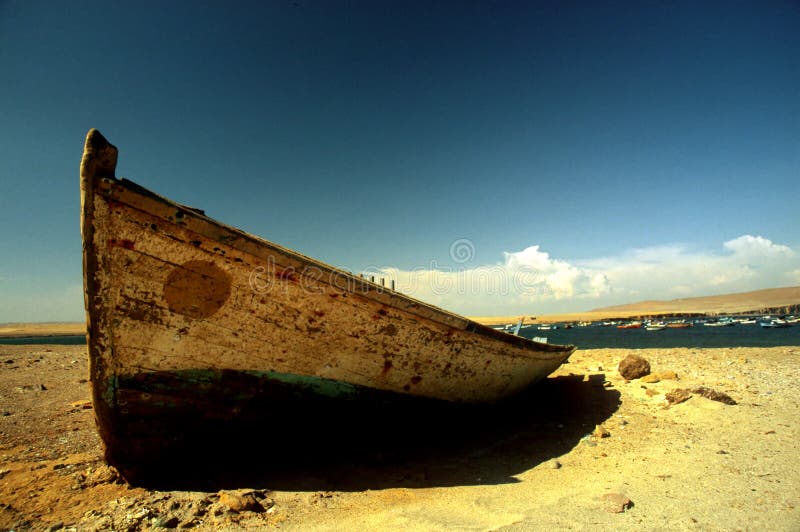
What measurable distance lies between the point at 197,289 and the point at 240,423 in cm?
131

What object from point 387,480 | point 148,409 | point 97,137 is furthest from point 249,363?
point 97,137

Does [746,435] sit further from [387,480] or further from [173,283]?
[173,283]

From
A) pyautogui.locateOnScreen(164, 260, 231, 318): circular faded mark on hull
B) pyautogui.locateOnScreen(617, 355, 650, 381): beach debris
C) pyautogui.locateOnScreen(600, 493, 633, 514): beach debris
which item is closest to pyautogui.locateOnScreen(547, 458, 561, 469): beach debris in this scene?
pyautogui.locateOnScreen(600, 493, 633, 514): beach debris

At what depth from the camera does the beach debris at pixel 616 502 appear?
8.22 ft

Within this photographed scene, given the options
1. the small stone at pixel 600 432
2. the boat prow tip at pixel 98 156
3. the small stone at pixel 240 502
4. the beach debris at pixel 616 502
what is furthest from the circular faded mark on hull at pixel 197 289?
the small stone at pixel 600 432

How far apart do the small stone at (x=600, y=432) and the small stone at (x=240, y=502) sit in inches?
150

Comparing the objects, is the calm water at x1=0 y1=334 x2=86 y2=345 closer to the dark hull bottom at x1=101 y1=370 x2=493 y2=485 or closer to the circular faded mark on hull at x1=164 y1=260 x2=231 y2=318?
the dark hull bottom at x1=101 y1=370 x2=493 y2=485

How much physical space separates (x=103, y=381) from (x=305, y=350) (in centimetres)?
153

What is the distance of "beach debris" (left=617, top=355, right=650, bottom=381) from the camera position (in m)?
6.32

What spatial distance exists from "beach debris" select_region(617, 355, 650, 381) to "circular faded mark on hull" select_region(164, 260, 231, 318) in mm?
6820

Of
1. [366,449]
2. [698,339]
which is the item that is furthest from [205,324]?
[698,339]

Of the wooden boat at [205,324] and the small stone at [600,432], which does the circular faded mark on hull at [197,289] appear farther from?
the small stone at [600,432]

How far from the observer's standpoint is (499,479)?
10.8ft

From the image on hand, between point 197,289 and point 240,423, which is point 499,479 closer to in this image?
point 240,423
